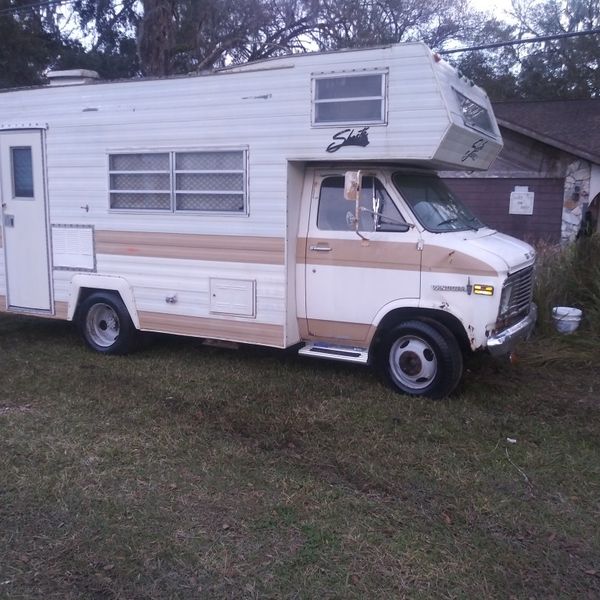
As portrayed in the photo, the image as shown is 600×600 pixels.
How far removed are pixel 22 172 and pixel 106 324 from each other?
1977mm

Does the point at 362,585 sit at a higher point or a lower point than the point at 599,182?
lower

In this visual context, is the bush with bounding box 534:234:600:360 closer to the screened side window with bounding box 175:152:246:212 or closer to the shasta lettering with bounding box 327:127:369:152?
the shasta lettering with bounding box 327:127:369:152

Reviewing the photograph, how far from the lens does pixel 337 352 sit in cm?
643

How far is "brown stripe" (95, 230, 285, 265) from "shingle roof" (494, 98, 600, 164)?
28.5 feet

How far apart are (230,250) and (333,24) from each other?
13.1 m

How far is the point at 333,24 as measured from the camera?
1788cm

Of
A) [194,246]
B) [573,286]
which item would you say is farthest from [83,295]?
[573,286]

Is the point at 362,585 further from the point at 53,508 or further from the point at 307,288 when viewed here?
the point at 307,288

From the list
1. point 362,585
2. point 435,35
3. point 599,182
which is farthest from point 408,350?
point 435,35

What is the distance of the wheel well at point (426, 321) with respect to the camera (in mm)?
5996

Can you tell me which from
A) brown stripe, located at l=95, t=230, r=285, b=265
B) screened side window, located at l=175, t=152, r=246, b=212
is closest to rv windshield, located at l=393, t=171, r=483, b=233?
brown stripe, located at l=95, t=230, r=285, b=265

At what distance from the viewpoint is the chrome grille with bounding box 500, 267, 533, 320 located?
6036mm

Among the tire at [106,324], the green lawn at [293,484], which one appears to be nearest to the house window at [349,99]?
the green lawn at [293,484]

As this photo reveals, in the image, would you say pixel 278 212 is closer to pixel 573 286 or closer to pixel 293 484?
pixel 293 484
